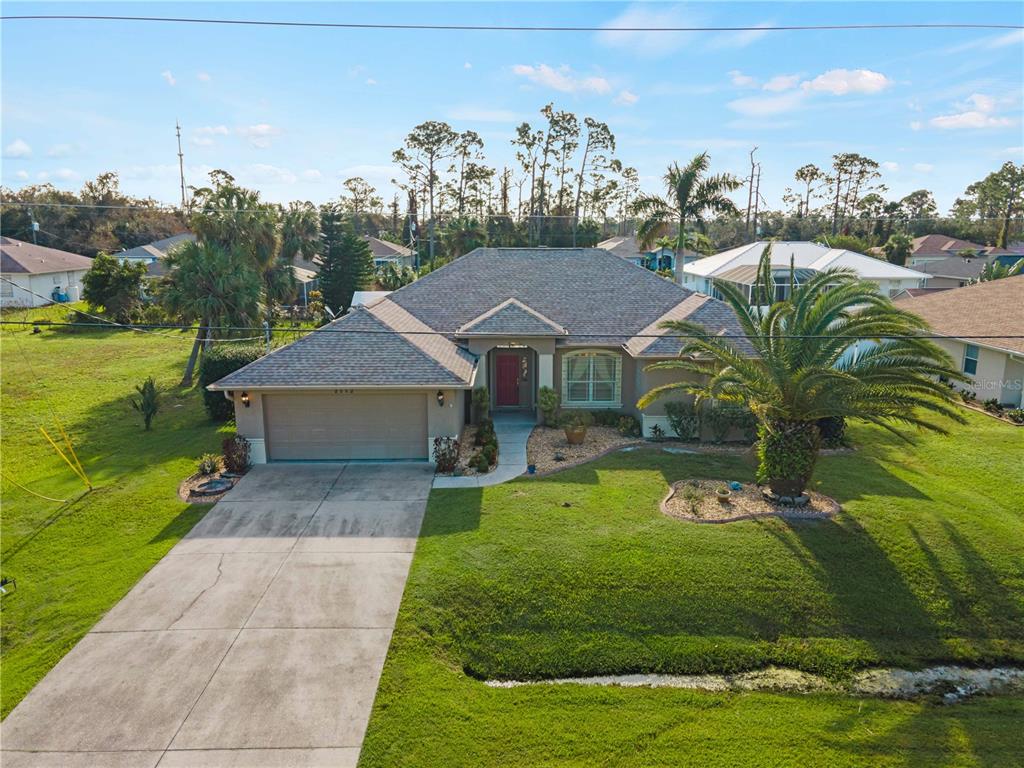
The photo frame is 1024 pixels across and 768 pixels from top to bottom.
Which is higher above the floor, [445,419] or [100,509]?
[445,419]

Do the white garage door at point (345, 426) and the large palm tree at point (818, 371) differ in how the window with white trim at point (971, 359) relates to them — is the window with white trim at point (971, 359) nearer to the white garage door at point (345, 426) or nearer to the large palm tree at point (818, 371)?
the large palm tree at point (818, 371)

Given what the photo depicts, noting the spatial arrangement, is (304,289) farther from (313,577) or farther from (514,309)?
(313,577)

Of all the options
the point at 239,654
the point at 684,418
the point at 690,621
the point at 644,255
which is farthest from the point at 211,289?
the point at 644,255

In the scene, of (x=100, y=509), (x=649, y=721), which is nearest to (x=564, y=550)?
(x=649, y=721)

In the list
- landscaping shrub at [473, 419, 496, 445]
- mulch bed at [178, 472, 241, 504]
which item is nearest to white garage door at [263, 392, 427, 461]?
mulch bed at [178, 472, 241, 504]

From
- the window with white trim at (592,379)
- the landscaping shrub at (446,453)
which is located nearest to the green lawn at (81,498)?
the landscaping shrub at (446,453)

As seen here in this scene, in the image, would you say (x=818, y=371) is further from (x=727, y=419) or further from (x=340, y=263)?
(x=340, y=263)

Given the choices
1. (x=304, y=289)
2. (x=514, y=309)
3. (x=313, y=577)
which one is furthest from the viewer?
(x=304, y=289)
